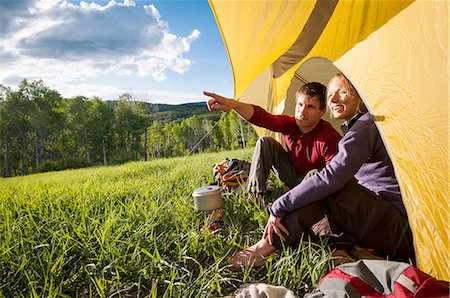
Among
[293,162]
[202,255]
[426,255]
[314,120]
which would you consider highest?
[314,120]

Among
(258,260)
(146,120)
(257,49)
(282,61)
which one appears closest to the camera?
(258,260)

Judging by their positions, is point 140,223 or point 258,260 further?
point 140,223

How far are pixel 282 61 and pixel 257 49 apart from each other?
66 cm

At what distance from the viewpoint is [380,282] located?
0.93m

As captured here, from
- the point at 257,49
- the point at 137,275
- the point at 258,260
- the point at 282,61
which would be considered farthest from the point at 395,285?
the point at 282,61

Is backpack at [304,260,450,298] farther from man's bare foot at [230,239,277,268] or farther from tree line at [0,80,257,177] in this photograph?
tree line at [0,80,257,177]

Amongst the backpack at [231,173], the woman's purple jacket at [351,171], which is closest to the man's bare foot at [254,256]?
the woman's purple jacket at [351,171]

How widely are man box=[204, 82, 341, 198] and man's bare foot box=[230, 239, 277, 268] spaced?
2.22 ft

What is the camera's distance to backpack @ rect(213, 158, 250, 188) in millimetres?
2705

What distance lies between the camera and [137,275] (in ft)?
4.68

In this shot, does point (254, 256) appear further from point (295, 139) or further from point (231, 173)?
point (231, 173)

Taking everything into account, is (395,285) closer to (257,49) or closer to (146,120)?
(257,49)

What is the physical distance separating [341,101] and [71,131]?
4867 cm

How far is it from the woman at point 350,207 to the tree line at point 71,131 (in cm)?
2869
